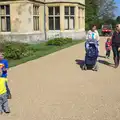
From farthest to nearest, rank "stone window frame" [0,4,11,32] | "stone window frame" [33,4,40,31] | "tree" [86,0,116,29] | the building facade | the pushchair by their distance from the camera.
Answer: "tree" [86,0,116,29] → "stone window frame" [33,4,40,31] → "stone window frame" [0,4,11,32] → the building facade → the pushchair

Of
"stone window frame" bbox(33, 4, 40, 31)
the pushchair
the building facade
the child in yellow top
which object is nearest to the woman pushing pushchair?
the pushchair

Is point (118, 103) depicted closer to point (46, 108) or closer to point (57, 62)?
point (46, 108)

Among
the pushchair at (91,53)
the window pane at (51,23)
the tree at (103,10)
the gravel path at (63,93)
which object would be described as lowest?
the gravel path at (63,93)

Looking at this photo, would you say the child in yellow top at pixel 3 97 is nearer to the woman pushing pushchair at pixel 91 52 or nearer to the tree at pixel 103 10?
the woman pushing pushchair at pixel 91 52

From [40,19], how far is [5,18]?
4.12 m

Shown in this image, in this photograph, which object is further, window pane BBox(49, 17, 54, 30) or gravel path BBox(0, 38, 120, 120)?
window pane BBox(49, 17, 54, 30)

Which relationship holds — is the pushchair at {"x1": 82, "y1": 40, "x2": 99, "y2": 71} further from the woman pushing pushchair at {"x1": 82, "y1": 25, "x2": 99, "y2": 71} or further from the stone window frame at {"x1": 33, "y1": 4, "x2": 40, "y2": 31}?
the stone window frame at {"x1": 33, "y1": 4, "x2": 40, "y2": 31}

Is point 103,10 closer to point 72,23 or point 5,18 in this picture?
point 72,23

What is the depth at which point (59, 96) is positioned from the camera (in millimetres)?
7590

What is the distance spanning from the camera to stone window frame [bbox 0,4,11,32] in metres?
24.1

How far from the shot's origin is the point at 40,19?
2753 centimetres

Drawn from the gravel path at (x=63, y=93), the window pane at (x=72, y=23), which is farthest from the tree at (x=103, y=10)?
the gravel path at (x=63, y=93)

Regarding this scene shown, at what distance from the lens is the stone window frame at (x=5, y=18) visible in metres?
24.1

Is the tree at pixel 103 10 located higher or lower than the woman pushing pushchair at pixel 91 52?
higher
